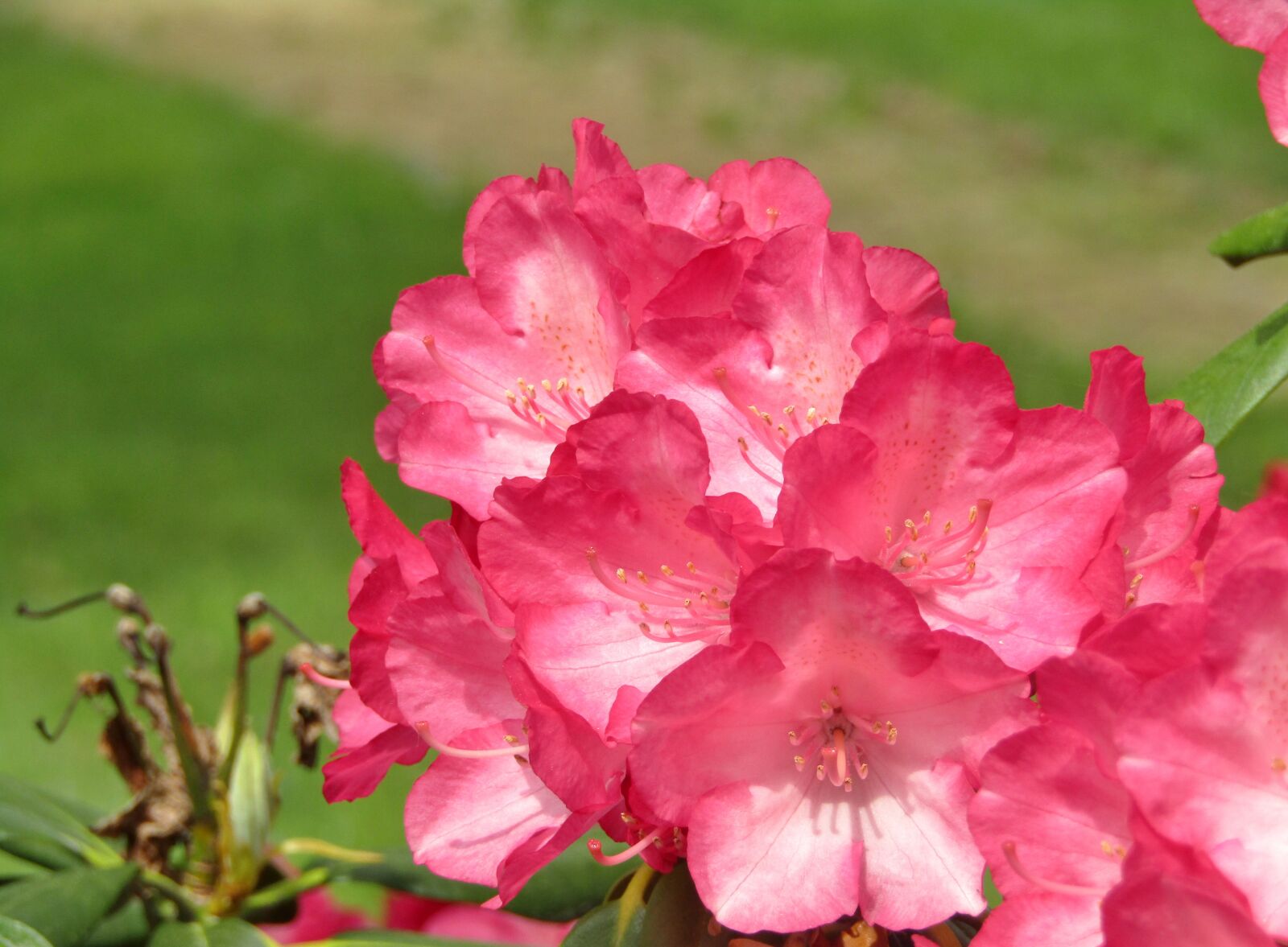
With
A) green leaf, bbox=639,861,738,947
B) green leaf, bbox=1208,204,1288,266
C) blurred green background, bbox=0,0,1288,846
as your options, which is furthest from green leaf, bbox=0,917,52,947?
blurred green background, bbox=0,0,1288,846

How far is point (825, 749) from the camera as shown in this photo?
591 mm

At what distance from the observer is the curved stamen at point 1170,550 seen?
599mm

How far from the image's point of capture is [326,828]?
2830 millimetres

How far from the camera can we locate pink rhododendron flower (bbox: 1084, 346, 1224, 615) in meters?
0.60

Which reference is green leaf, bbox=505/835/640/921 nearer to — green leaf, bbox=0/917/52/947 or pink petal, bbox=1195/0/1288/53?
green leaf, bbox=0/917/52/947

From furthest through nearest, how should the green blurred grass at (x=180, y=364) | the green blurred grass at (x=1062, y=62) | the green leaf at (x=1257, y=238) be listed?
the green blurred grass at (x=1062, y=62) → the green blurred grass at (x=180, y=364) → the green leaf at (x=1257, y=238)

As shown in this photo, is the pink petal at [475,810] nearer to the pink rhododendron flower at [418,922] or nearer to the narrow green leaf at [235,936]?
the narrow green leaf at [235,936]

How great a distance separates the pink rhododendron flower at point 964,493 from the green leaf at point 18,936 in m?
0.48

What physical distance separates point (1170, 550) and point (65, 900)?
0.70 m

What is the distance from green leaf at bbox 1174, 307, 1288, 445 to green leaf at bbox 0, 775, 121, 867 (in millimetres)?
811

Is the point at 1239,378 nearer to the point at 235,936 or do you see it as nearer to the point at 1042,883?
the point at 1042,883

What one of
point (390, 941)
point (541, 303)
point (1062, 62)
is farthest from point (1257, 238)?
point (1062, 62)

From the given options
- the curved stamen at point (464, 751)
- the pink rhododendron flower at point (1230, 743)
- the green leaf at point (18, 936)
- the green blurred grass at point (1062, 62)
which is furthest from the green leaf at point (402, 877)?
the green blurred grass at point (1062, 62)

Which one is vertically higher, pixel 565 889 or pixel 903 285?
pixel 903 285
